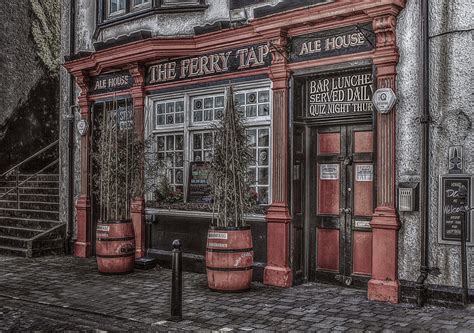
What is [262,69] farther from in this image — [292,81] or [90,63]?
[90,63]

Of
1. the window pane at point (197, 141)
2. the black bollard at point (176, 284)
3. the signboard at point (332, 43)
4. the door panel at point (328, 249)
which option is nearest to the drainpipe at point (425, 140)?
the signboard at point (332, 43)

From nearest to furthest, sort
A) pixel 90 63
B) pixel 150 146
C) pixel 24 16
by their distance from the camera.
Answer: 1. pixel 150 146
2. pixel 90 63
3. pixel 24 16

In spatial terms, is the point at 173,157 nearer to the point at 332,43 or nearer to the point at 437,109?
the point at 332,43

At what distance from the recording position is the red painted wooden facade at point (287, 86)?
745 centimetres

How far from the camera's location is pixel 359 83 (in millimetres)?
8164

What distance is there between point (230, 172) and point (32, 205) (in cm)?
715

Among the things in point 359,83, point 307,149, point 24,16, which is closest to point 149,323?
point 307,149

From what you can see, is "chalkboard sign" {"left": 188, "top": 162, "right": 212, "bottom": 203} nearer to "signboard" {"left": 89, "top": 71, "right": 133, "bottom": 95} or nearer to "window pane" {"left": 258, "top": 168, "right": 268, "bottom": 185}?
"window pane" {"left": 258, "top": 168, "right": 268, "bottom": 185}

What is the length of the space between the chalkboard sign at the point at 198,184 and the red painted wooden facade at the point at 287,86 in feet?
4.01

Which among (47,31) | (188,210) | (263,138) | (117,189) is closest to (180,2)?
(263,138)

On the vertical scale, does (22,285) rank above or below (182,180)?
below

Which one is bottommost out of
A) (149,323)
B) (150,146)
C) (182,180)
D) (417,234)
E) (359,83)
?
(149,323)

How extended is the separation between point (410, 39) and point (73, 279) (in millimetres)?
6240

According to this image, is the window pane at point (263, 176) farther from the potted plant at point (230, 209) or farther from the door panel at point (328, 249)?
the door panel at point (328, 249)
